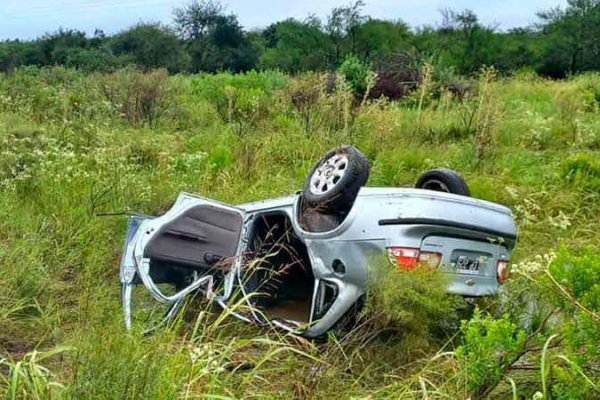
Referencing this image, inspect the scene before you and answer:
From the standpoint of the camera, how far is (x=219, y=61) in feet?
151

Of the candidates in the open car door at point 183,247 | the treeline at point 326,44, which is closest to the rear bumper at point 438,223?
the open car door at point 183,247

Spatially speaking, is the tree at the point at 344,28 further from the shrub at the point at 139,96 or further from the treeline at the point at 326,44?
the shrub at the point at 139,96

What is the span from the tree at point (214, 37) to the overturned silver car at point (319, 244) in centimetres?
4267

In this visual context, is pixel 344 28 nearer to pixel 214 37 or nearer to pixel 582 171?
pixel 214 37

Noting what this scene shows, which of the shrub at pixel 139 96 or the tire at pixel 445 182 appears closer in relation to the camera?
the tire at pixel 445 182

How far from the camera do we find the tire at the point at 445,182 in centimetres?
541

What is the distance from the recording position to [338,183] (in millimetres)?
4906

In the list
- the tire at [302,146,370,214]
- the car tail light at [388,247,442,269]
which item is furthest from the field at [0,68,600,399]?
the tire at [302,146,370,214]

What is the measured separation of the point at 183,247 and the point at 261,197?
2.63 meters

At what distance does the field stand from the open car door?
0.81 feet

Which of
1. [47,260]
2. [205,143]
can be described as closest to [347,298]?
[47,260]

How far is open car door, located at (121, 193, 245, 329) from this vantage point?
16.6 feet

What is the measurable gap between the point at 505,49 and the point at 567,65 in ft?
12.0

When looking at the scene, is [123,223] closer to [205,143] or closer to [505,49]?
[205,143]
